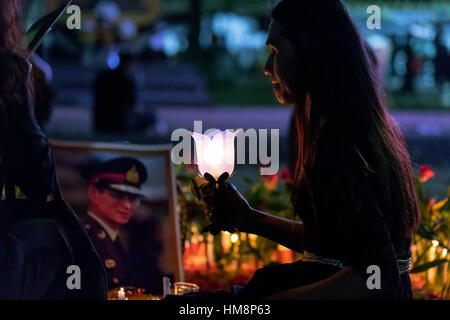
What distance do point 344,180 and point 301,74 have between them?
0.34 metres

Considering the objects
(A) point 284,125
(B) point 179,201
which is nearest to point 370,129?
(B) point 179,201

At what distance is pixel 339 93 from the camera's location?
2119mm

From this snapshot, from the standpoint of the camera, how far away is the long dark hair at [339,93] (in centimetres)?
211

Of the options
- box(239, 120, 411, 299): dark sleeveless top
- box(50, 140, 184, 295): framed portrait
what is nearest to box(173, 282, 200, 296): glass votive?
box(50, 140, 184, 295): framed portrait

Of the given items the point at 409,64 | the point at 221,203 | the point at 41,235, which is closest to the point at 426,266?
the point at 221,203

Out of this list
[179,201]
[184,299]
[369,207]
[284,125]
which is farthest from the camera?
[284,125]

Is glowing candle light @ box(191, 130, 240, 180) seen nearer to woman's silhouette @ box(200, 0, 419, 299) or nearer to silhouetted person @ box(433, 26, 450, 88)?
woman's silhouette @ box(200, 0, 419, 299)

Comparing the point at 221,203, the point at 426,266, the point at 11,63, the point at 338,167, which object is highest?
the point at 11,63

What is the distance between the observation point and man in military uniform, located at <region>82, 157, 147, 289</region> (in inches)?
133

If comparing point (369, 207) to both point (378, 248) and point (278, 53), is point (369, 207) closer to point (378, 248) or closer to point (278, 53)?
point (378, 248)

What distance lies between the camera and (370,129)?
212cm

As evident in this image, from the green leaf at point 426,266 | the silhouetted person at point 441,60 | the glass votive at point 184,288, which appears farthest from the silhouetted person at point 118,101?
the silhouetted person at point 441,60

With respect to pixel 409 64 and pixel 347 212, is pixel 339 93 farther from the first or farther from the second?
pixel 409 64

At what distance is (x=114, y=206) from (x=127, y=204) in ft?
0.19
